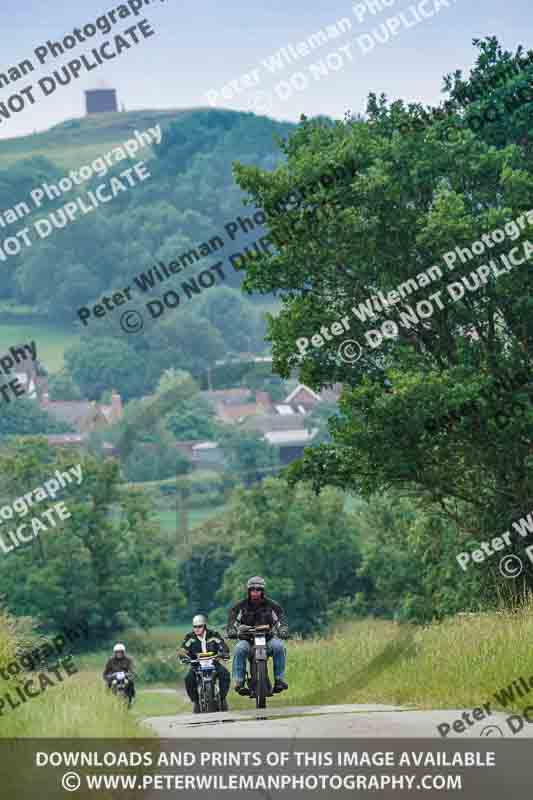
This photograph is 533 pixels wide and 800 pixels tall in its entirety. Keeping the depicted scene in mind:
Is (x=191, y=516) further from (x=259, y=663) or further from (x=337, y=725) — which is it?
(x=337, y=725)

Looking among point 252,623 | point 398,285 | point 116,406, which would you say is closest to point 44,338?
point 116,406

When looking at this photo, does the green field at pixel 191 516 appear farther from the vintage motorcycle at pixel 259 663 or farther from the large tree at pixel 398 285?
the vintage motorcycle at pixel 259 663

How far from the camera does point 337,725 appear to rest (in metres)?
11.5

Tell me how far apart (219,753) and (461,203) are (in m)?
16.4

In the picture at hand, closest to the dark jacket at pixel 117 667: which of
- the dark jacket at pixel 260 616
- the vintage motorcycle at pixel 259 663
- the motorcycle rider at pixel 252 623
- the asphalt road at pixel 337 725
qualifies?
the motorcycle rider at pixel 252 623

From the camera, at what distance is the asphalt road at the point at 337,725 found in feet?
35.8

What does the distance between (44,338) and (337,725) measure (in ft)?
577

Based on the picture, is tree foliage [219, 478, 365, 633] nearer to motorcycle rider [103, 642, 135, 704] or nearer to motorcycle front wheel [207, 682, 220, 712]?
motorcycle rider [103, 642, 135, 704]

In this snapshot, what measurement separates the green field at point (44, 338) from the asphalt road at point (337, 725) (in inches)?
6280

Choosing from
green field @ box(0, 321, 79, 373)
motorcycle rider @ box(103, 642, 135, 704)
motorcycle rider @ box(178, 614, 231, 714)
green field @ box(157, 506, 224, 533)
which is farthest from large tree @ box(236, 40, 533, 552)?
green field @ box(0, 321, 79, 373)

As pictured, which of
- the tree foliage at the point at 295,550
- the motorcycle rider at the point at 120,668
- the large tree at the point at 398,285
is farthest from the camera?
the tree foliage at the point at 295,550

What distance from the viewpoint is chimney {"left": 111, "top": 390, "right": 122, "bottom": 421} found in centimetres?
16050

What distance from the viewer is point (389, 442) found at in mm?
25797

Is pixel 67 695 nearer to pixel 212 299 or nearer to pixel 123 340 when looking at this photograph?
pixel 123 340
